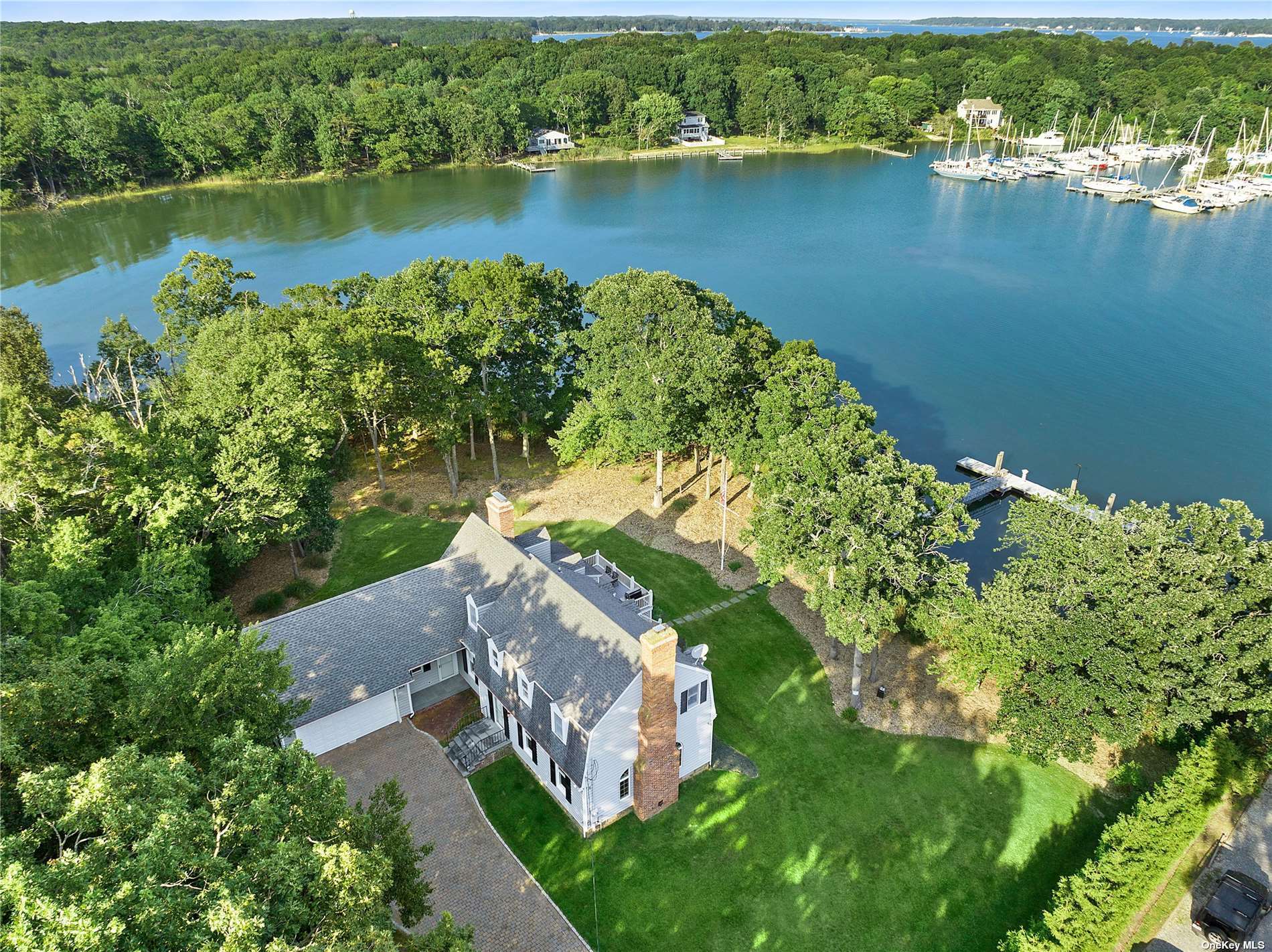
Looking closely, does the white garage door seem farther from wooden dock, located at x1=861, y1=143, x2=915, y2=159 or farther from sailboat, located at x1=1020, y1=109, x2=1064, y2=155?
sailboat, located at x1=1020, y1=109, x2=1064, y2=155

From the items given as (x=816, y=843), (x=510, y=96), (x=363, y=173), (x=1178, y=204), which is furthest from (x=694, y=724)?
(x=510, y=96)

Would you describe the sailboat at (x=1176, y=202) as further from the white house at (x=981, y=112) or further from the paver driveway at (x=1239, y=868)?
the paver driveway at (x=1239, y=868)

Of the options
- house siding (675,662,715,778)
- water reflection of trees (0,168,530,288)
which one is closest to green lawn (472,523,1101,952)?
house siding (675,662,715,778)

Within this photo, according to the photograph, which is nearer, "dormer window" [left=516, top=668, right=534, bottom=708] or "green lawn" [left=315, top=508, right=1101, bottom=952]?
"green lawn" [left=315, top=508, right=1101, bottom=952]

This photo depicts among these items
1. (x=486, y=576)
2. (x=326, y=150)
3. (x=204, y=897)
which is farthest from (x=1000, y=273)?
(x=326, y=150)

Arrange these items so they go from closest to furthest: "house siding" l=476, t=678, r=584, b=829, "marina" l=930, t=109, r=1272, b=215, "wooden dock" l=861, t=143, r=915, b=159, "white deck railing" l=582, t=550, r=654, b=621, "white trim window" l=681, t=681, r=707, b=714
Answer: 1. "house siding" l=476, t=678, r=584, b=829
2. "white trim window" l=681, t=681, r=707, b=714
3. "white deck railing" l=582, t=550, r=654, b=621
4. "marina" l=930, t=109, r=1272, b=215
5. "wooden dock" l=861, t=143, r=915, b=159

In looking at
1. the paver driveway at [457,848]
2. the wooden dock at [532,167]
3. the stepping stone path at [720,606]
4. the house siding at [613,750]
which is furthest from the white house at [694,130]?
the house siding at [613,750]

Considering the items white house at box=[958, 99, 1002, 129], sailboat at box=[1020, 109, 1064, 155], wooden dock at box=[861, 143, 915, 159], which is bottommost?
wooden dock at box=[861, 143, 915, 159]
